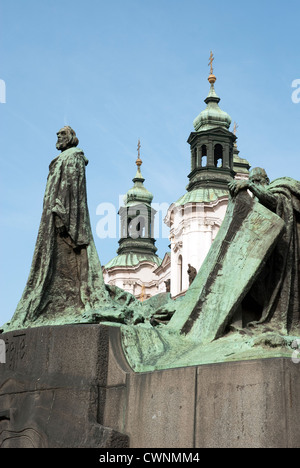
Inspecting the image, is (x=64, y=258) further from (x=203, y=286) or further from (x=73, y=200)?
(x=203, y=286)

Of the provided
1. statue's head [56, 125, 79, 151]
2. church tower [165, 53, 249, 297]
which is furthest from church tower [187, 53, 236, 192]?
statue's head [56, 125, 79, 151]

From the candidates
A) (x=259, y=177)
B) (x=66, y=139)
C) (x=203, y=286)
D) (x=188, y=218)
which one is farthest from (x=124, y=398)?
(x=188, y=218)

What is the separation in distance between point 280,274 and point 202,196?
155 ft

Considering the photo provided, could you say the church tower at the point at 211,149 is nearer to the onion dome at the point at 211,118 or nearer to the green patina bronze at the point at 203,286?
the onion dome at the point at 211,118

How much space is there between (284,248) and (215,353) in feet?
5.43

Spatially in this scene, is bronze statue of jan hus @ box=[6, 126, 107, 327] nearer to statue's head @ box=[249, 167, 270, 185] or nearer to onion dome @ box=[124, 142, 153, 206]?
statue's head @ box=[249, 167, 270, 185]

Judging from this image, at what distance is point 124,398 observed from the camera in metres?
7.02

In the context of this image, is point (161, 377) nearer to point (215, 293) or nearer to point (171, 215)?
point (215, 293)

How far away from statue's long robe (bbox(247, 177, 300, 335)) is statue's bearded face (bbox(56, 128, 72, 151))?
2.74m

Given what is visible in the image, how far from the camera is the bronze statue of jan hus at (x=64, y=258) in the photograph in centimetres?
871

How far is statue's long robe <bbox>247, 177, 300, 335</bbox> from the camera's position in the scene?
25.9ft

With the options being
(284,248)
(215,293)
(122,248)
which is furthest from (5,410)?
(122,248)

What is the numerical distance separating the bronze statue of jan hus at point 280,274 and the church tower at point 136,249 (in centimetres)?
5414

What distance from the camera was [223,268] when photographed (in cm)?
806
